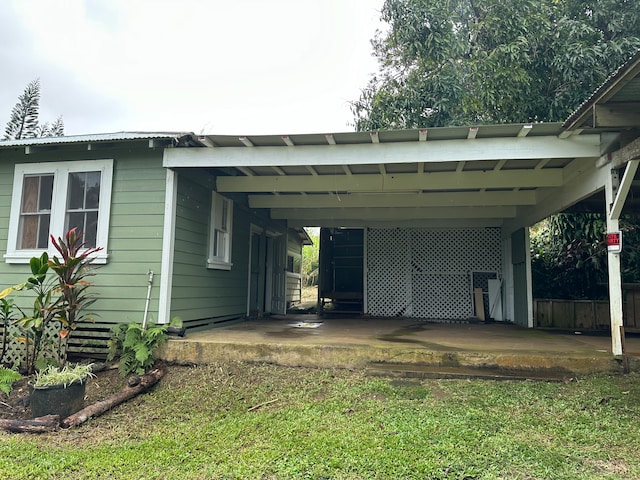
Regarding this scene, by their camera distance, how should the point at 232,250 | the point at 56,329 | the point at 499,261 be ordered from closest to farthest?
the point at 56,329 < the point at 232,250 < the point at 499,261

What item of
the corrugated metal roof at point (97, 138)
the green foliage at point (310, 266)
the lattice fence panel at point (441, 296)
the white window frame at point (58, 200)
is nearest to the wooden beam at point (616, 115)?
the corrugated metal roof at point (97, 138)

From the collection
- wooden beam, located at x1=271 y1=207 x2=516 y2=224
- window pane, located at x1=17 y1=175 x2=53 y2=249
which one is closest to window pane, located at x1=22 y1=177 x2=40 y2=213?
window pane, located at x1=17 y1=175 x2=53 y2=249

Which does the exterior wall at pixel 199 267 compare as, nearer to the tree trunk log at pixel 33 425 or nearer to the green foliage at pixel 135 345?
the green foliage at pixel 135 345

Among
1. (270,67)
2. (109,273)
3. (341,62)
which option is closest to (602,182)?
(109,273)

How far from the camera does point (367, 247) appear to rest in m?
9.97

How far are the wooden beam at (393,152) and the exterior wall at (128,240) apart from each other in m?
0.39

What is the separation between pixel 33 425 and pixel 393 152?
4239mm

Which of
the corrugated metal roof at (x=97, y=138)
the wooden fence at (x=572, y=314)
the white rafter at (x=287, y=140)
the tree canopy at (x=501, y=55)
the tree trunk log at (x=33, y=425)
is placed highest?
the tree canopy at (x=501, y=55)

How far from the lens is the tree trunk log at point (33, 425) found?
339cm

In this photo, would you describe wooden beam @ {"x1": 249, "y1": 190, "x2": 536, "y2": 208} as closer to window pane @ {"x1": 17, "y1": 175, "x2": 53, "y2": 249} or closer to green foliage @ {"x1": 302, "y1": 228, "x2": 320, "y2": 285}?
window pane @ {"x1": 17, "y1": 175, "x2": 53, "y2": 249}

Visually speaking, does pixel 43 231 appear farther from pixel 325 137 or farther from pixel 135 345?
pixel 325 137

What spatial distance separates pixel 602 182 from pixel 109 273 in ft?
18.8

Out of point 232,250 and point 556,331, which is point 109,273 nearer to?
point 232,250

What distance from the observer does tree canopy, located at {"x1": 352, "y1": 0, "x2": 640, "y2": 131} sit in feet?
28.0
